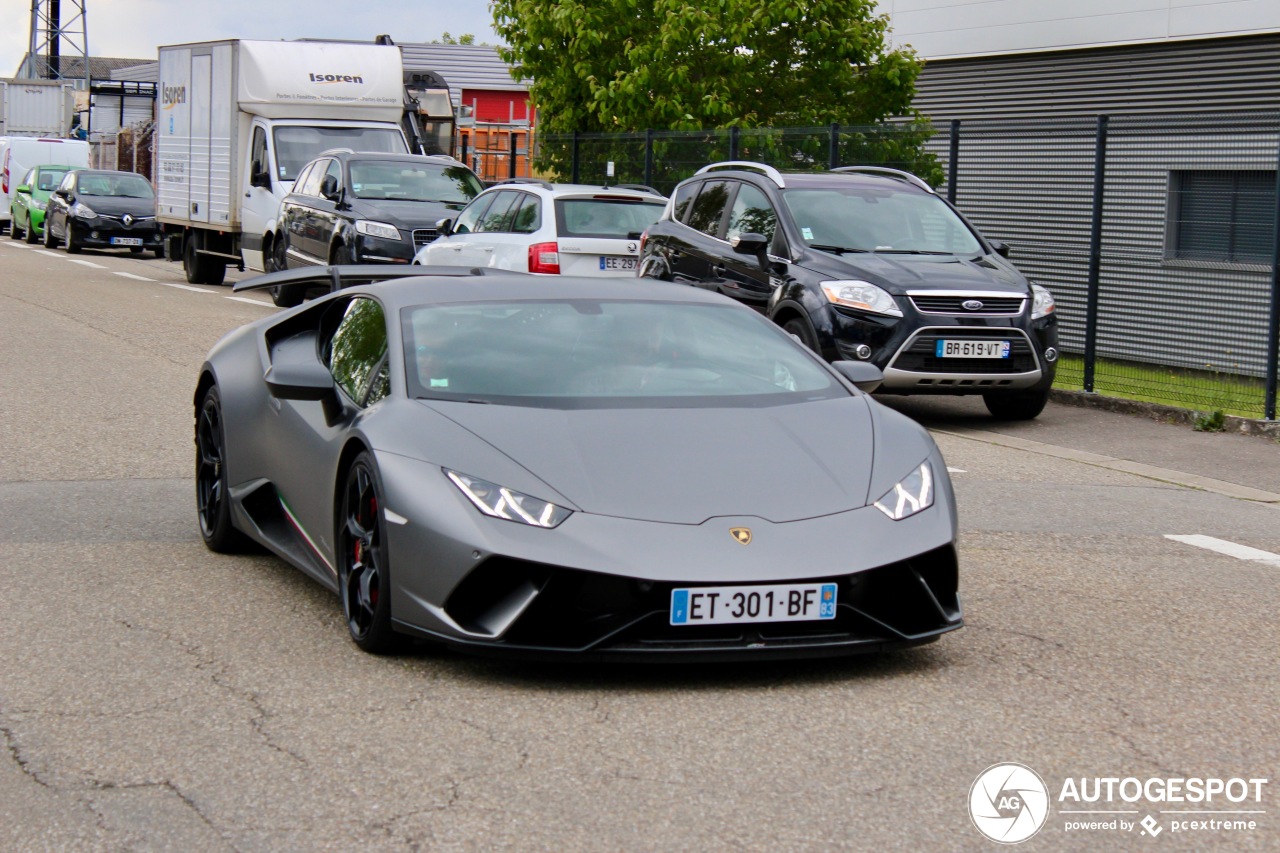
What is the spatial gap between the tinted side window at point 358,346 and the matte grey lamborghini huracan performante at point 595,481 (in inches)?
0.6

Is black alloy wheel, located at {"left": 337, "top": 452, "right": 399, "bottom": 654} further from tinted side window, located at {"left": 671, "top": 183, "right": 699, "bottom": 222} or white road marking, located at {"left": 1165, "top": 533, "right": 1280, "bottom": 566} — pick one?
tinted side window, located at {"left": 671, "top": 183, "right": 699, "bottom": 222}

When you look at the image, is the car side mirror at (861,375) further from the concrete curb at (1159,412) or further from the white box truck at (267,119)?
the white box truck at (267,119)

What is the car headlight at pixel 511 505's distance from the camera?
511 cm

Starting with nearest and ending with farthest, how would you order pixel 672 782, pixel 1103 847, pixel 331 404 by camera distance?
pixel 1103 847 < pixel 672 782 < pixel 331 404

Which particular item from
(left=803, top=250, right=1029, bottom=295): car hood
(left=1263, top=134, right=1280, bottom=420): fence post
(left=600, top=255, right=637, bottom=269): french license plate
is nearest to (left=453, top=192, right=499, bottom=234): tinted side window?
(left=600, top=255, right=637, bottom=269): french license plate

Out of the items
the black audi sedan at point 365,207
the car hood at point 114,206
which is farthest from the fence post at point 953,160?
the car hood at point 114,206

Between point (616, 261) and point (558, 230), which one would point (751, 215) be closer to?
point (616, 261)

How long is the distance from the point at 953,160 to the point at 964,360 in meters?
5.58

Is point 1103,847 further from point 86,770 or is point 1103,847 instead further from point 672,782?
point 86,770

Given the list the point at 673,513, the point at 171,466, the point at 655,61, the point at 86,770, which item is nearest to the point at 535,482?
the point at 673,513

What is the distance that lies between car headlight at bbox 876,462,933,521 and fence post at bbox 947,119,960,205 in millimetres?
12370

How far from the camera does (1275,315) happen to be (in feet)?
42.9

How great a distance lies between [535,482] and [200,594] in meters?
1.94

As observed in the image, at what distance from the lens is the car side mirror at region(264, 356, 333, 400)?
612cm
